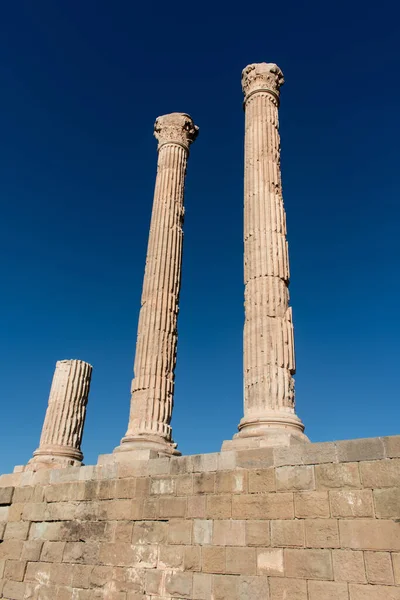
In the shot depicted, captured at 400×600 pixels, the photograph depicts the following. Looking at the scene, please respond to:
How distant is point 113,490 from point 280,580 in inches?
184

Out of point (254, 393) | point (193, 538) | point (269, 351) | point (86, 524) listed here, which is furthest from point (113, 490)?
point (269, 351)

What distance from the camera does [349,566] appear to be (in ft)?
25.7

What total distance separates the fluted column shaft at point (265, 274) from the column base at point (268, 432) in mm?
23

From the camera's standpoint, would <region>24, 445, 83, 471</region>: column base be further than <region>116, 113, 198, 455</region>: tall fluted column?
Yes

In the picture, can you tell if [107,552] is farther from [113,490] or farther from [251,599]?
[251,599]

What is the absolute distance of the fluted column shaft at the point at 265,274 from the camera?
1133 centimetres

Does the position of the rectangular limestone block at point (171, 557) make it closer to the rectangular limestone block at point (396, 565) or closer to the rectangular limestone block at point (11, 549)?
the rectangular limestone block at point (396, 565)

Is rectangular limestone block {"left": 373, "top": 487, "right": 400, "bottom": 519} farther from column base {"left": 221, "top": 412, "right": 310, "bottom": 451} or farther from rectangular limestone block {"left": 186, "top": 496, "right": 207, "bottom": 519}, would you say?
rectangular limestone block {"left": 186, "top": 496, "right": 207, "bottom": 519}

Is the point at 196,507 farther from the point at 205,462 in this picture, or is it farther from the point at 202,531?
the point at 205,462

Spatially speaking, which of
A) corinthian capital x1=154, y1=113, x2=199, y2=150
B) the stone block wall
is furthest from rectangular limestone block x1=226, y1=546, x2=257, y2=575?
corinthian capital x1=154, y1=113, x2=199, y2=150

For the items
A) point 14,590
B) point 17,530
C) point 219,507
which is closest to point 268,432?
point 219,507

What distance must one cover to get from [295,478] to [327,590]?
1.85 metres

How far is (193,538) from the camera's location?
31.9 feet

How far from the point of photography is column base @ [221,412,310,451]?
33.9 ft
